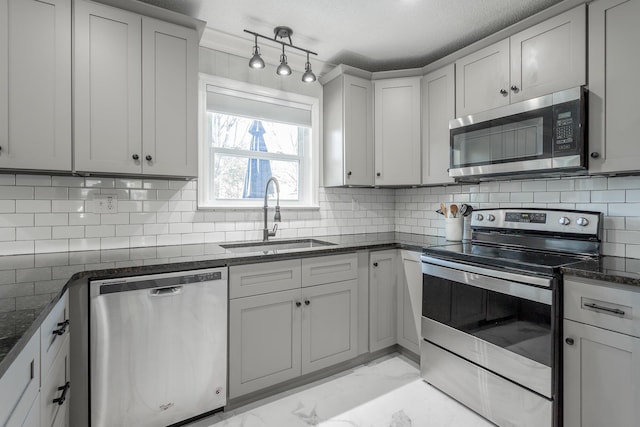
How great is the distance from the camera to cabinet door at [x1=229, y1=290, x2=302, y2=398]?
195 centimetres

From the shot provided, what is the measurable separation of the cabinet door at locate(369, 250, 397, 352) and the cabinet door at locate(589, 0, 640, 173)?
1.41 meters

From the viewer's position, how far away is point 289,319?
213 cm

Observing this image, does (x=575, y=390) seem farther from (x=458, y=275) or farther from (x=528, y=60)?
(x=528, y=60)

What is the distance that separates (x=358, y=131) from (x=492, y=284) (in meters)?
1.63

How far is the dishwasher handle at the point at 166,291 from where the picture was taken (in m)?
1.69

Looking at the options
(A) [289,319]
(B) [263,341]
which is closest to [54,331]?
(B) [263,341]

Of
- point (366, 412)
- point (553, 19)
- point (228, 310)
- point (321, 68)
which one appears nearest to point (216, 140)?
point (321, 68)

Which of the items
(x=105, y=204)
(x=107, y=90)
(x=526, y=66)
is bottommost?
(x=105, y=204)

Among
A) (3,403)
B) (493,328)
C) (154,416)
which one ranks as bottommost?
(154,416)

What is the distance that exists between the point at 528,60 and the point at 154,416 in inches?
118

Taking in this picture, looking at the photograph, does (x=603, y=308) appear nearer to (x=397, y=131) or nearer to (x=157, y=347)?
(x=397, y=131)

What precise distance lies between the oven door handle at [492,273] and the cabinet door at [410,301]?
0.20 m

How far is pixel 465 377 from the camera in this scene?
78.8 inches

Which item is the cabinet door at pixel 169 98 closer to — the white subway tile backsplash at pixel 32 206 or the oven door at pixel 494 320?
the white subway tile backsplash at pixel 32 206
